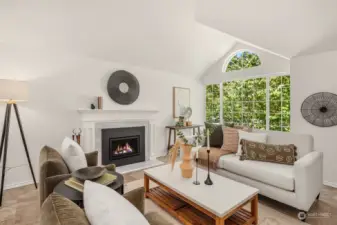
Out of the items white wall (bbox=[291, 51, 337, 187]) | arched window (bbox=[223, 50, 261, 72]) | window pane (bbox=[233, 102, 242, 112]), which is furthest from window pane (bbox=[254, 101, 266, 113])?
white wall (bbox=[291, 51, 337, 187])

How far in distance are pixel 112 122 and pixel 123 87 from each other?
78 centimetres

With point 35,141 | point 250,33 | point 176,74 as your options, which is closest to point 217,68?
point 176,74

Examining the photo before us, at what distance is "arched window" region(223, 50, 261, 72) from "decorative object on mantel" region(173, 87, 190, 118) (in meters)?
1.27

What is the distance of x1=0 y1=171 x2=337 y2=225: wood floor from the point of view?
2.07 meters

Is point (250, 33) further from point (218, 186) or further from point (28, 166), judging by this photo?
point (28, 166)

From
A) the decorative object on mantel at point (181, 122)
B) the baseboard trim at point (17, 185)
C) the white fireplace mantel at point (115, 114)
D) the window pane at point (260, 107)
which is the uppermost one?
the window pane at point (260, 107)

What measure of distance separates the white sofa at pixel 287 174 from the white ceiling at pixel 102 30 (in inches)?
98.1

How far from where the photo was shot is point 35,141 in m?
3.11

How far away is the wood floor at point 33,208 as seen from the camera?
2.07 meters

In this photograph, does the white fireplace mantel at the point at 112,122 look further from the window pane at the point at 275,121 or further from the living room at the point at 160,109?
the window pane at the point at 275,121

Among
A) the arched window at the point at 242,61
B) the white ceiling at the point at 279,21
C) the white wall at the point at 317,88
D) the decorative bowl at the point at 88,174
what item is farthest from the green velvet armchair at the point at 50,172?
the arched window at the point at 242,61

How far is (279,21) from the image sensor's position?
8.93 feet

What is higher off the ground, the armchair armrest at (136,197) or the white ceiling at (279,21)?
the white ceiling at (279,21)

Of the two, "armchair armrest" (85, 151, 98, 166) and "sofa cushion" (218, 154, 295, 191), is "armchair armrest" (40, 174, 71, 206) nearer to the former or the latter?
"armchair armrest" (85, 151, 98, 166)
